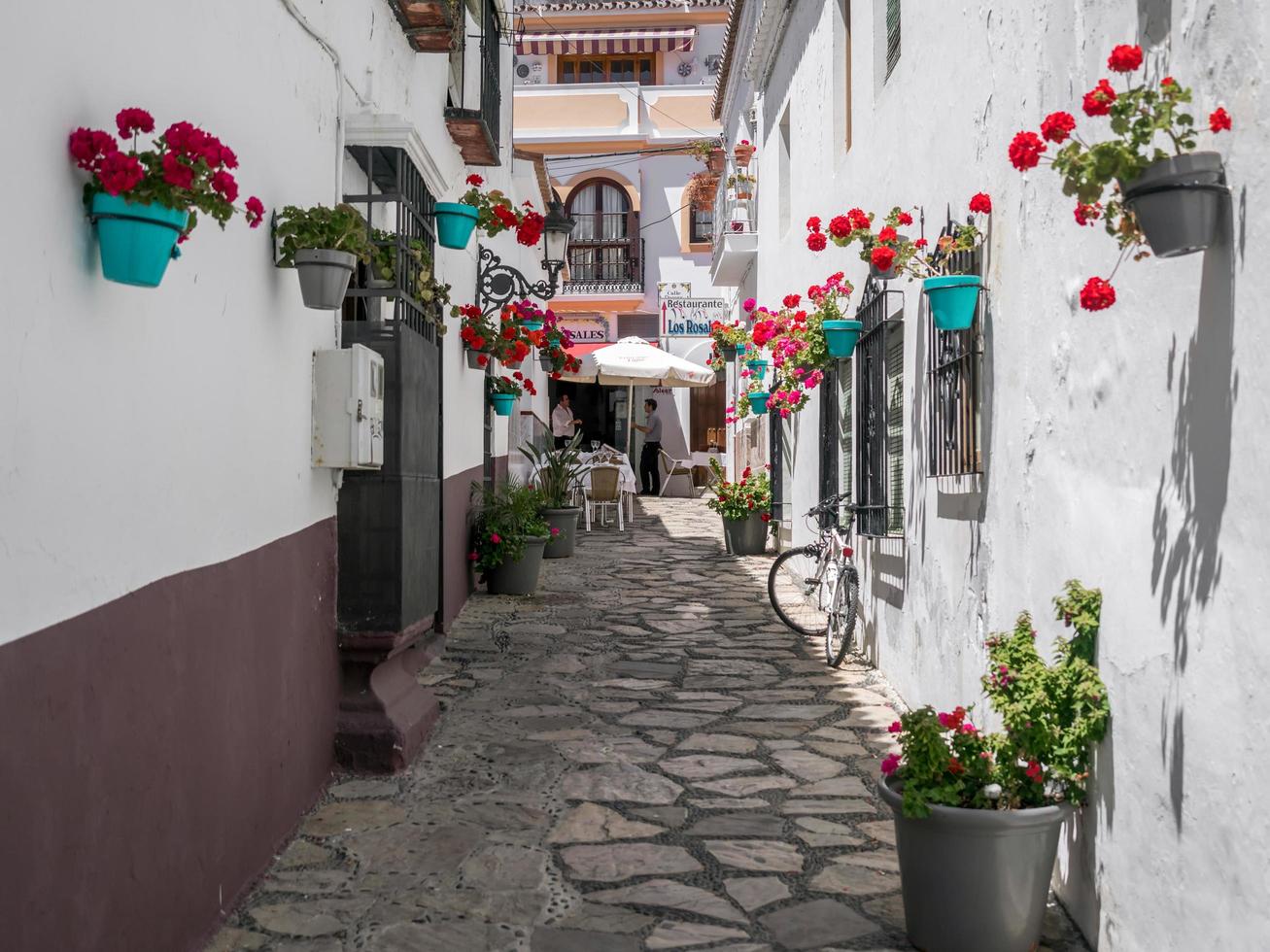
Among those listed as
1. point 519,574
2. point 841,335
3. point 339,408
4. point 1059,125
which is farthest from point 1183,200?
point 519,574

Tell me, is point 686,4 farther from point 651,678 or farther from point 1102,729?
point 1102,729

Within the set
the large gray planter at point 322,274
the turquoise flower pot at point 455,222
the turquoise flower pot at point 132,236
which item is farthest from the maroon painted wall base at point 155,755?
the turquoise flower pot at point 455,222

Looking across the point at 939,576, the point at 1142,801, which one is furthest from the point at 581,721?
the point at 1142,801

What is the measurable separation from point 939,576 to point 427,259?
10.5ft

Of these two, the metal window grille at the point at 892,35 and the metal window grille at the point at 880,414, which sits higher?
the metal window grille at the point at 892,35

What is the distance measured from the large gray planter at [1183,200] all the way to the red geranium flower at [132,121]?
2256 millimetres

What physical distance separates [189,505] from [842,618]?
5.59 metres

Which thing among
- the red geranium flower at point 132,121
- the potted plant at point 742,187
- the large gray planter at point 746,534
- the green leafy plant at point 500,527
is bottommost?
the large gray planter at point 746,534

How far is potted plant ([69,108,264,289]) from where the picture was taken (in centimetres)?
266

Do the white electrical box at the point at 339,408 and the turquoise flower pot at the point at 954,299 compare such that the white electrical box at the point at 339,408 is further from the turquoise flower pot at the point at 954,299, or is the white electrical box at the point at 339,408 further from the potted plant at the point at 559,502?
the potted plant at the point at 559,502

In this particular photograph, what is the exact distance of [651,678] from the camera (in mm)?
7879

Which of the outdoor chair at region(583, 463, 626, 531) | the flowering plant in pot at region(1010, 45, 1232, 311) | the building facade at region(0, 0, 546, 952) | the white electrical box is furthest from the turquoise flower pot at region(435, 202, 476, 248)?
the outdoor chair at region(583, 463, 626, 531)

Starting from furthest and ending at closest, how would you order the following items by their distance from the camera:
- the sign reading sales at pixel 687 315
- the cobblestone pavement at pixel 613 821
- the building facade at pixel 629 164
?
the building facade at pixel 629 164, the sign reading sales at pixel 687 315, the cobblestone pavement at pixel 613 821

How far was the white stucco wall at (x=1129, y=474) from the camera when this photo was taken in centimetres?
274
